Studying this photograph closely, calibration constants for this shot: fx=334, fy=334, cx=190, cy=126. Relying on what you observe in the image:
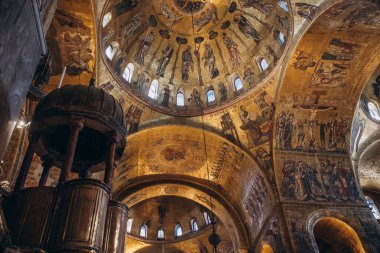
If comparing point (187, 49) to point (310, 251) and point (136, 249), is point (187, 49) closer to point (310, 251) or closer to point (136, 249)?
point (310, 251)

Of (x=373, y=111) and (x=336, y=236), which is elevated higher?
(x=373, y=111)

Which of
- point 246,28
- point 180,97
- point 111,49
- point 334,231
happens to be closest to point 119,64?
point 111,49

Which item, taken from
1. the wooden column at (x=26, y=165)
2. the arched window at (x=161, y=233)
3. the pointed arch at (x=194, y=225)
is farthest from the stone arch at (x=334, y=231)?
the arched window at (x=161, y=233)

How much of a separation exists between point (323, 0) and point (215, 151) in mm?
8004

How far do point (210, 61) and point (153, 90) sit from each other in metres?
3.36

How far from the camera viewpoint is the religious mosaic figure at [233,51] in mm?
16578

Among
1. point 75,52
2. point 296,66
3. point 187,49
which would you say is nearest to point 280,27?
point 296,66

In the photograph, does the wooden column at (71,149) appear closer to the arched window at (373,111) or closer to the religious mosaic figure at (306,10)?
the religious mosaic figure at (306,10)

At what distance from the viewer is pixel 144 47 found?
1644cm

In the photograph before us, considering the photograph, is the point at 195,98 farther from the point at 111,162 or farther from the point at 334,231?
the point at 111,162

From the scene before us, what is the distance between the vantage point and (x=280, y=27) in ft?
47.2

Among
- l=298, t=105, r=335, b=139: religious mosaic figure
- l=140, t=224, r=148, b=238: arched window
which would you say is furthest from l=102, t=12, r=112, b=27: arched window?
l=140, t=224, r=148, b=238: arched window

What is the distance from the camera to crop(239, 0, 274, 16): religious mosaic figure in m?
14.7

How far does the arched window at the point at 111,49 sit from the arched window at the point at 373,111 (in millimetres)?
12613
